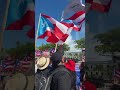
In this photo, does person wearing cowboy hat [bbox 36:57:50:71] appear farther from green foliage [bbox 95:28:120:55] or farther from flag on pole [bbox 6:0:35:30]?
green foliage [bbox 95:28:120:55]

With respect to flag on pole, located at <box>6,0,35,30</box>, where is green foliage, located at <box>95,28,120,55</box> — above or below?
below

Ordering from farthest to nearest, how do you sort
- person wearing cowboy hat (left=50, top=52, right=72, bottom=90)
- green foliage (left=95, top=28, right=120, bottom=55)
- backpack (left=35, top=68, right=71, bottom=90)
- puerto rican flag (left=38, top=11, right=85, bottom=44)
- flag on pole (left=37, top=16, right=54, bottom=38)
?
flag on pole (left=37, top=16, right=54, bottom=38)
puerto rican flag (left=38, top=11, right=85, bottom=44)
backpack (left=35, top=68, right=71, bottom=90)
person wearing cowboy hat (left=50, top=52, right=72, bottom=90)
green foliage (left=95, top=28, right=120, bottom=55)

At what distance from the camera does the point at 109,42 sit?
10.5 ft

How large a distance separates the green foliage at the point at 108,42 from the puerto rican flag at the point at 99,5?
0.78 ft

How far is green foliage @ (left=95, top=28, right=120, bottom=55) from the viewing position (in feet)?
10.4

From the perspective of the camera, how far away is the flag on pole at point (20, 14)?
402 centimetres

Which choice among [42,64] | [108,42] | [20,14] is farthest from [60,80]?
[42,64]

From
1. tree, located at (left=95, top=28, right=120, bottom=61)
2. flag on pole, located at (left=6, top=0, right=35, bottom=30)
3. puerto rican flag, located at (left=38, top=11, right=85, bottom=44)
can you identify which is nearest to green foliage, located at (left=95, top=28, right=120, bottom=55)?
tree, located at (left=95, top=28, right=120, bottom=61)

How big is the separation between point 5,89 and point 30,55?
1.65 feet

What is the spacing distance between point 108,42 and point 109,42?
1cm

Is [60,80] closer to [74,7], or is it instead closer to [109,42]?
[109,42]

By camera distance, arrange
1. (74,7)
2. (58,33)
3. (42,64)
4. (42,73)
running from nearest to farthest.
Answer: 1. (42,73)
2. (42,64)
3. (74,7)
4. (58,33)

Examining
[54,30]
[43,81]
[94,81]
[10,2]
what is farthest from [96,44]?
[54,30]

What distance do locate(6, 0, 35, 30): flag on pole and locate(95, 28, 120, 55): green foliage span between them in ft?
3.11
